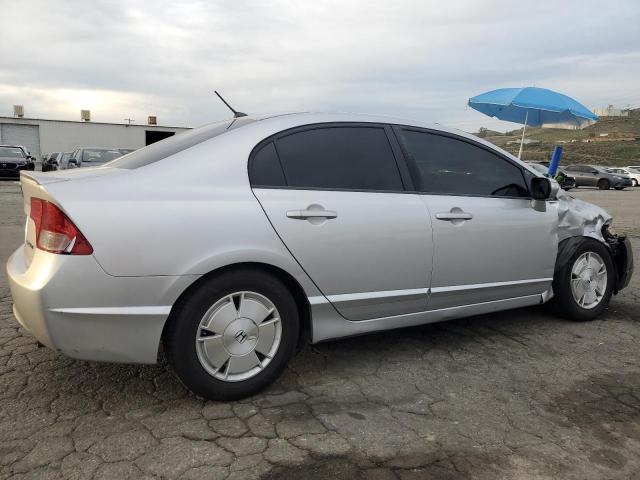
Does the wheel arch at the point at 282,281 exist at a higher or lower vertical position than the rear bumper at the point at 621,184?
higher

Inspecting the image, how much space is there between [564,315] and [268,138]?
9.44ft

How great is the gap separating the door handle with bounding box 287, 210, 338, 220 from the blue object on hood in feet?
22.6

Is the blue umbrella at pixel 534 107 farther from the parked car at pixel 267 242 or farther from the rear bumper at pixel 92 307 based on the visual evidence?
the rear bumper at pixel 92 307

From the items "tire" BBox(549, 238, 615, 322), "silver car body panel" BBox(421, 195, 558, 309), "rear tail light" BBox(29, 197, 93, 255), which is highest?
"rear tail light" BBox(29, 197, 93, 255)

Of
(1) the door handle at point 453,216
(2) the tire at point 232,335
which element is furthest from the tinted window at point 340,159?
(2) the tire at point 232,335

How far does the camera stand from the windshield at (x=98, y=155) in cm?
1613

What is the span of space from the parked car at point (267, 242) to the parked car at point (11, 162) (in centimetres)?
2177

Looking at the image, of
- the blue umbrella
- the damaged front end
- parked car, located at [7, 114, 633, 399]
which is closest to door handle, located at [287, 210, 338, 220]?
parked car, located at [7, 114, 633, 399]

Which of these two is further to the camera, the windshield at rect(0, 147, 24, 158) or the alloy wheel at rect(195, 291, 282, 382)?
the windshield at rect(0, 147, 24, 158)

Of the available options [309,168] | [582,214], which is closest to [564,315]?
[582,214]

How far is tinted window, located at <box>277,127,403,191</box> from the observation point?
294 cm

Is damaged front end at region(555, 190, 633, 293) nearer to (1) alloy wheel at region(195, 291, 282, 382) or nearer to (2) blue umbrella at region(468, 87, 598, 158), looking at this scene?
(1) alloy wheel at region(195, 291, 282, 382)

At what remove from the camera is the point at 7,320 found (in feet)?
13.0

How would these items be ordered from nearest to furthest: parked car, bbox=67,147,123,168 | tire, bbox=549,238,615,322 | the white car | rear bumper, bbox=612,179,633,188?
tire, bbox=549,238,615,322 < parked car, bbox=67,147,123,168 < rear bumper, bbox=612,179,633,188 < the white car
